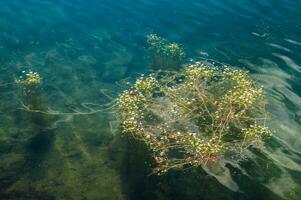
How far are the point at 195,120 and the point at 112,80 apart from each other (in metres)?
6.31

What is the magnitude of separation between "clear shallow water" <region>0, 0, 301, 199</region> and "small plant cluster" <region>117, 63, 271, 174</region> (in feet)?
2.17

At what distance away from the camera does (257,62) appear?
23.1 m

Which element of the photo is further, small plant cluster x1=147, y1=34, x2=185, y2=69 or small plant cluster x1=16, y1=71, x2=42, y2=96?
small plant cluster x1=147, y1=34, x2=185, y2=69

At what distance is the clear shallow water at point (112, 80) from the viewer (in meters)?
13.1

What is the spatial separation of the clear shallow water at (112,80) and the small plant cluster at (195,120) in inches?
26.1

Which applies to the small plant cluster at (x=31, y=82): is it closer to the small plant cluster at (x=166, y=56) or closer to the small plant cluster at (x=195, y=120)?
the small plant cluster at (x=195, y=120)

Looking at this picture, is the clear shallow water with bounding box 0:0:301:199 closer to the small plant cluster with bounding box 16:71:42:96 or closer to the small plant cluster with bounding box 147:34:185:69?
the small plant cluster with bounding box 16:71:42:96

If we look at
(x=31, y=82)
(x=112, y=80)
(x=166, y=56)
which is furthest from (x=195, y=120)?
(x=166, y=56)

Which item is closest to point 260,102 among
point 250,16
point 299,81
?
point 299,81

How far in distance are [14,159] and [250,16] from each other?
23.8 m

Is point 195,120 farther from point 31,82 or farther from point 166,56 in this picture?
point 166,56

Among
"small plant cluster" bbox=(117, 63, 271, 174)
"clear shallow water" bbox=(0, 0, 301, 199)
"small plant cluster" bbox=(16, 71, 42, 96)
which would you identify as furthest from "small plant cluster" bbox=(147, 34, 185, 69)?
"small plant cluster" bbox=(16, 71, 42, 96)

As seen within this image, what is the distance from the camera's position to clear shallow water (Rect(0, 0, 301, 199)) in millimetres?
13094

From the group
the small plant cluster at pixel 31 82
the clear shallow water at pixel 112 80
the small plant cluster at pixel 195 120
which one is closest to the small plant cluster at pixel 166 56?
the clear shallow water at pixel 112 80
